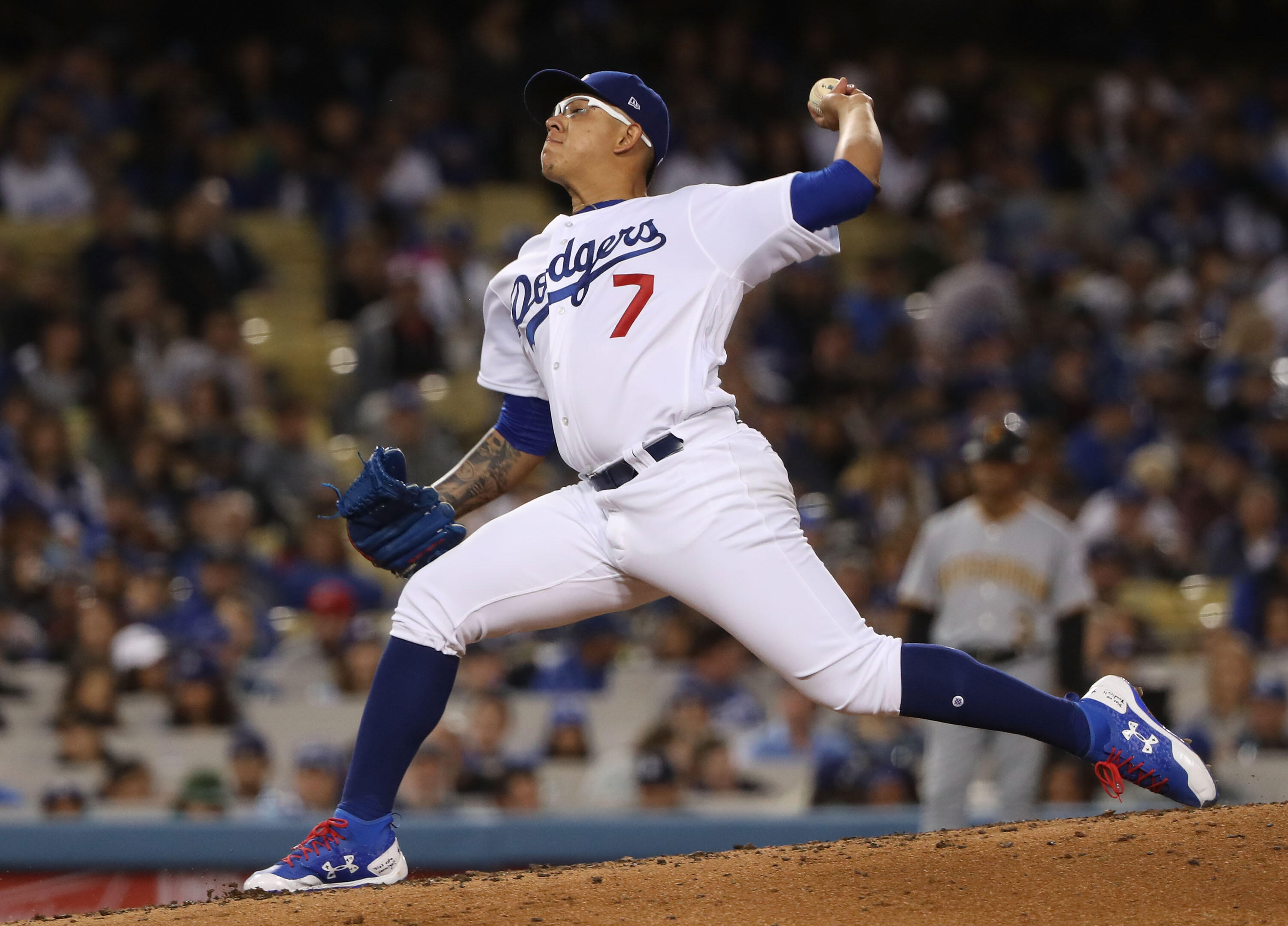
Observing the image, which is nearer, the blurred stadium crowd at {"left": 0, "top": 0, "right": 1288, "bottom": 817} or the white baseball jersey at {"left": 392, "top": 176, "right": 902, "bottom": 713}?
the white baseball jersey at {"left": 392, "top": 176, "right": 902, "bottom": 713}

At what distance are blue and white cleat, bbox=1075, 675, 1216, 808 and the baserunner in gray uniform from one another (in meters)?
1.84

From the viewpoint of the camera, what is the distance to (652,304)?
9.94 ft

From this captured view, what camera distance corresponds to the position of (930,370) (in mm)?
8938

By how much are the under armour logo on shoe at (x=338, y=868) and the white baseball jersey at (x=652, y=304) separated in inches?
35.1

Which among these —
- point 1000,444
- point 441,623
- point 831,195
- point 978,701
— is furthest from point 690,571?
point 1000,444

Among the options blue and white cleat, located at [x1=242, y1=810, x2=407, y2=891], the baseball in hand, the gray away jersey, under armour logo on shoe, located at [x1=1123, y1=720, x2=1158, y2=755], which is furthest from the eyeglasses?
the gray away jersey

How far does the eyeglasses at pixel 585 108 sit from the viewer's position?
324 centimetres

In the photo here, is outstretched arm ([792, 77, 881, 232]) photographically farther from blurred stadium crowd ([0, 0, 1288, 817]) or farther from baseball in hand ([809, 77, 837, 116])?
blurred stadium crowd ([0, 0, 1288, 817])

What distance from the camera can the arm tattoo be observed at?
332 cm

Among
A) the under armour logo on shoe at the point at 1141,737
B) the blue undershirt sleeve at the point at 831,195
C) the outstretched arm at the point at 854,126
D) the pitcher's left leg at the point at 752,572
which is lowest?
the under armour logo on shoe at the point at 1141,737

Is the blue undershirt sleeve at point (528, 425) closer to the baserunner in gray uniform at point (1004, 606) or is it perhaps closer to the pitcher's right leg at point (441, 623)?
the pitcher's right leg at point (441, 623)

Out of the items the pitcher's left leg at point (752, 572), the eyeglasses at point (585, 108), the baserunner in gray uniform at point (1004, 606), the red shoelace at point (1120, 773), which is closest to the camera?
the pitcher's left leg at point (752, 572)

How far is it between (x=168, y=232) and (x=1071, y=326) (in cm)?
527

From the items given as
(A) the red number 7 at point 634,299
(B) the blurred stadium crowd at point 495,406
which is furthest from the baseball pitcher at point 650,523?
(B) the blurred stadium crowd at point 495,406
